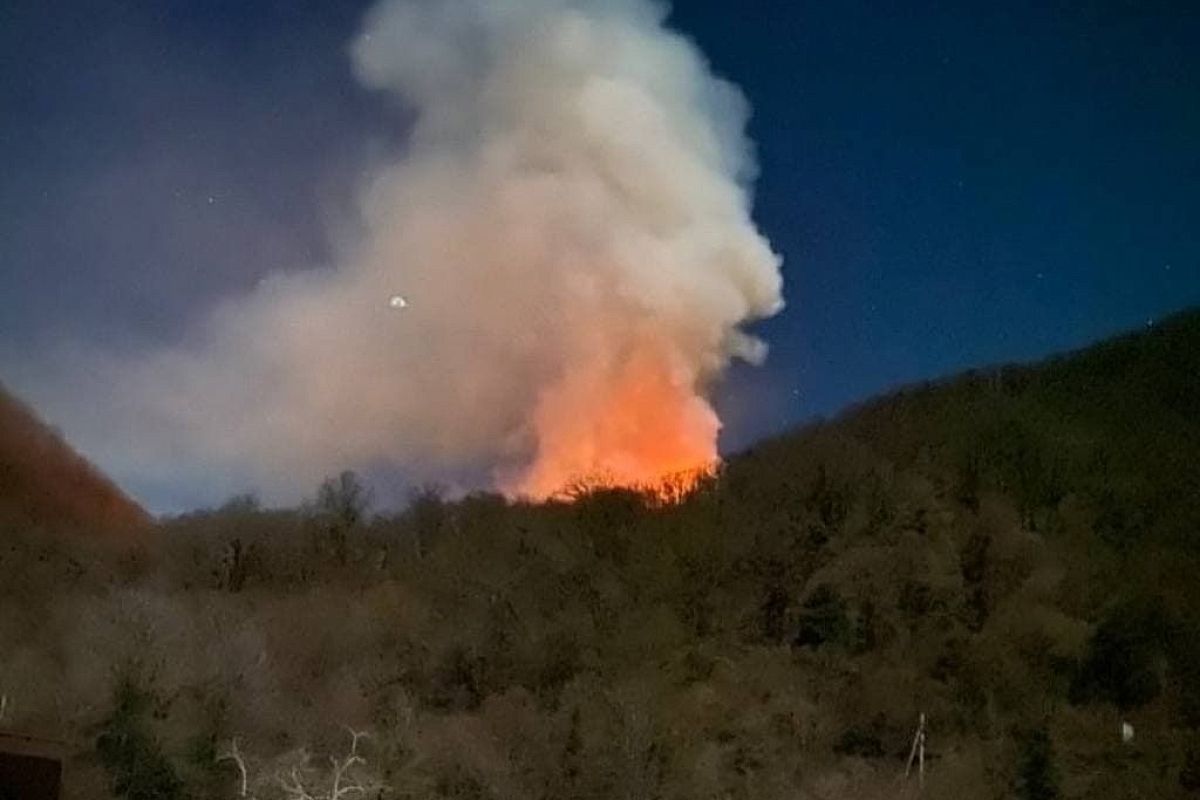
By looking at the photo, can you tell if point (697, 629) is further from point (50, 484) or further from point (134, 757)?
point (50, 484)

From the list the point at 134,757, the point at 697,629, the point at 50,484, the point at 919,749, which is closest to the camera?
the point at 134,757

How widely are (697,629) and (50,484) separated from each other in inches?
675

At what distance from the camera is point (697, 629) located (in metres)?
29.9

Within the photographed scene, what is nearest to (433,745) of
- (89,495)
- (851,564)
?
(851,564)

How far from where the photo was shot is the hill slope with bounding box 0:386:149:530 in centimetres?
3503

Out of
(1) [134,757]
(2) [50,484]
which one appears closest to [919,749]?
(1) [134,757]

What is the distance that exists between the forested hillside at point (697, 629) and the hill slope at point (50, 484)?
111 cm

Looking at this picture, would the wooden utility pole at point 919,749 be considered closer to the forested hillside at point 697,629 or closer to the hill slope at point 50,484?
the forested hillside at point 697,629

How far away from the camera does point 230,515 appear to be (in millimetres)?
35375

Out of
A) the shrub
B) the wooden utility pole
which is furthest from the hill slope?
the wooden utility pole

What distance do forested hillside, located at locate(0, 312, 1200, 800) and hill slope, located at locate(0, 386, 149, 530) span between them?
43.7 inches

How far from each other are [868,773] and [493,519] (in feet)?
40.0

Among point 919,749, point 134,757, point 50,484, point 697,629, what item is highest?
point 50,484

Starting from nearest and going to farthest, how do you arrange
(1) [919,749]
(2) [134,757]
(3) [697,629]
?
(2) [134,757], (1) [919,749], (3) [697,629]
